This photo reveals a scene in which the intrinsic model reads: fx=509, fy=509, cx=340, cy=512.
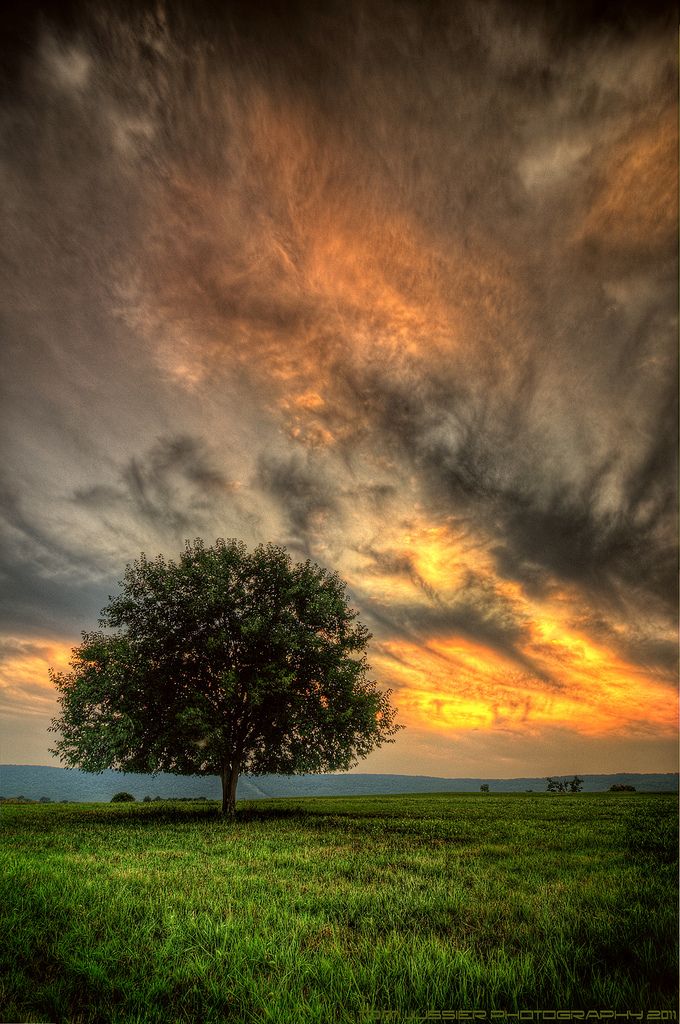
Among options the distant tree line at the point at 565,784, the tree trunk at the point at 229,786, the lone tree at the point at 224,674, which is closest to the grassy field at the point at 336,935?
the lone tree at the point at 224,674

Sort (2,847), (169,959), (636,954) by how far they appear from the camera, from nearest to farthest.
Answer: (636,954), (169,959), (2,847)

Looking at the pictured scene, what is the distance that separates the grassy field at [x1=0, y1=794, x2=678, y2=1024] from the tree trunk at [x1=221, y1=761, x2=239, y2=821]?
13.1m

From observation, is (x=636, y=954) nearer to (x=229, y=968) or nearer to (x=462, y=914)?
(x=462, y=914)

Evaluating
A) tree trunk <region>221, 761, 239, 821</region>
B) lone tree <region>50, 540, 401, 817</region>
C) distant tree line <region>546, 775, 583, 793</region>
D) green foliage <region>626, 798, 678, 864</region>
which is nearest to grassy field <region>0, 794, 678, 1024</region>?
green foliage <region>626, 798, 678, 864</region>

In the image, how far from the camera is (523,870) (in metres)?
9.84

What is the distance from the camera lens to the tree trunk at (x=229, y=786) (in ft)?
79.7

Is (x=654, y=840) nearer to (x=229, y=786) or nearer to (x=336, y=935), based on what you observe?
(x=336, y=935)

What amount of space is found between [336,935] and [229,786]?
21.1 meters

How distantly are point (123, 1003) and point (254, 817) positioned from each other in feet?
71.2

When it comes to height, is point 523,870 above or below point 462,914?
below

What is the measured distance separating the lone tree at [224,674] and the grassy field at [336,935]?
36.2ft

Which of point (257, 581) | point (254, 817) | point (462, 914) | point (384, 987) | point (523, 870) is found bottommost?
point (254, 817)

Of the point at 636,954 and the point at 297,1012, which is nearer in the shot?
the point at 297,1012

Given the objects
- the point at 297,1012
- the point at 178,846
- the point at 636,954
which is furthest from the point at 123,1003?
the point at 178,846
